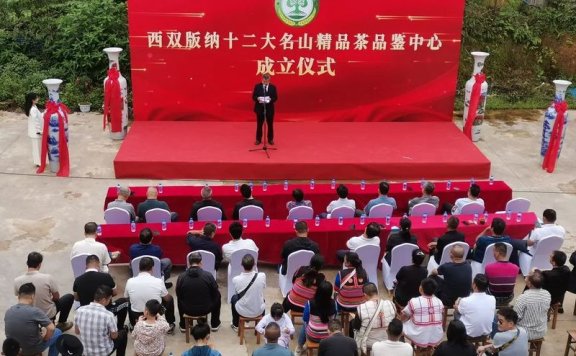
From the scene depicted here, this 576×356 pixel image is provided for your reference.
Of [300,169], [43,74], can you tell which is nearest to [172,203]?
[300,169]

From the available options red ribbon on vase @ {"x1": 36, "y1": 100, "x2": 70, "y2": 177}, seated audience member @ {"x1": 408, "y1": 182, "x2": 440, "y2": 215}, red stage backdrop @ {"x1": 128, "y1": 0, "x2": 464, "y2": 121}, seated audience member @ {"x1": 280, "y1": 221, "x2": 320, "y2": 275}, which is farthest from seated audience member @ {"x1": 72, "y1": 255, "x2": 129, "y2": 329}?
red stage backdrop @ {"x1": 128, "y1": 0, "x2": 464, "y2": 121}

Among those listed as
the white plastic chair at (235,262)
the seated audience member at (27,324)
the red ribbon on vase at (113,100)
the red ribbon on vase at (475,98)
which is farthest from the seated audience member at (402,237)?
the red ribbon on vase at (113,100)

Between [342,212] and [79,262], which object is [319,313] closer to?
[342,212]

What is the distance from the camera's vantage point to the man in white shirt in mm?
7145

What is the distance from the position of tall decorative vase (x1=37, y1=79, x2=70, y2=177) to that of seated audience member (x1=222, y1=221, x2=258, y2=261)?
471 cm

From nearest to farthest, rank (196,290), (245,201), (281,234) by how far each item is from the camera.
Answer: (196,290), (281,234), (245,201)

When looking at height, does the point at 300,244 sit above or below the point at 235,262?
above

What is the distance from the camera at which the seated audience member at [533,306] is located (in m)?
6.92

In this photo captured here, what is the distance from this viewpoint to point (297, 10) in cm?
1296

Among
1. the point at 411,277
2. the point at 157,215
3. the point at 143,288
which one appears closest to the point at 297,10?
the point at 157,215

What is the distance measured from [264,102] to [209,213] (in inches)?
130

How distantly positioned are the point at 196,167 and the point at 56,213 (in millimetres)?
2320

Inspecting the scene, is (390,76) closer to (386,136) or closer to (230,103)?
(386,136)

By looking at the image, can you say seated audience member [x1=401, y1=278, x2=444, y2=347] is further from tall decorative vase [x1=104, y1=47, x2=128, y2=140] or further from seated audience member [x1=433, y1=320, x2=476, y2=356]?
tall decorative vase [x1=104, y1=47, x2=128, y2=140]
